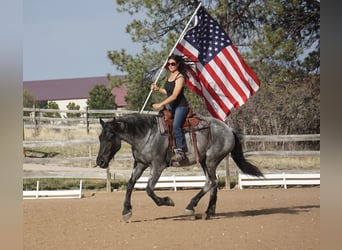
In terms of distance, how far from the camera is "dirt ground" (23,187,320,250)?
5.94 m

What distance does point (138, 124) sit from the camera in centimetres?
815

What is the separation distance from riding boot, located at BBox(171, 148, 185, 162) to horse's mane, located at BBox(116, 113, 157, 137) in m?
0.53

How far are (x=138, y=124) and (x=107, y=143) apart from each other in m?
0.54

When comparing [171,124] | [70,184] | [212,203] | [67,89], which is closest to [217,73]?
[171,124]

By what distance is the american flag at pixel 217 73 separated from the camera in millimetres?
8859

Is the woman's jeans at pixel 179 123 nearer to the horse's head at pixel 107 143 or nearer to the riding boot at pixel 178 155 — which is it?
the riding boot at pixel 178 155

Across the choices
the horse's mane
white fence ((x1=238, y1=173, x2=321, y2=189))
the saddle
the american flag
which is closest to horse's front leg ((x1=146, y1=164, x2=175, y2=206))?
the saddle

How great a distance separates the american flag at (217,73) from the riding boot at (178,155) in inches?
51.0

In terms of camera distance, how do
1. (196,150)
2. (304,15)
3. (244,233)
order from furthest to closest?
(304,15)
(196,150)
(244,233)

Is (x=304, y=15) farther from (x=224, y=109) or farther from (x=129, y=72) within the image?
(x=224, y=109)
